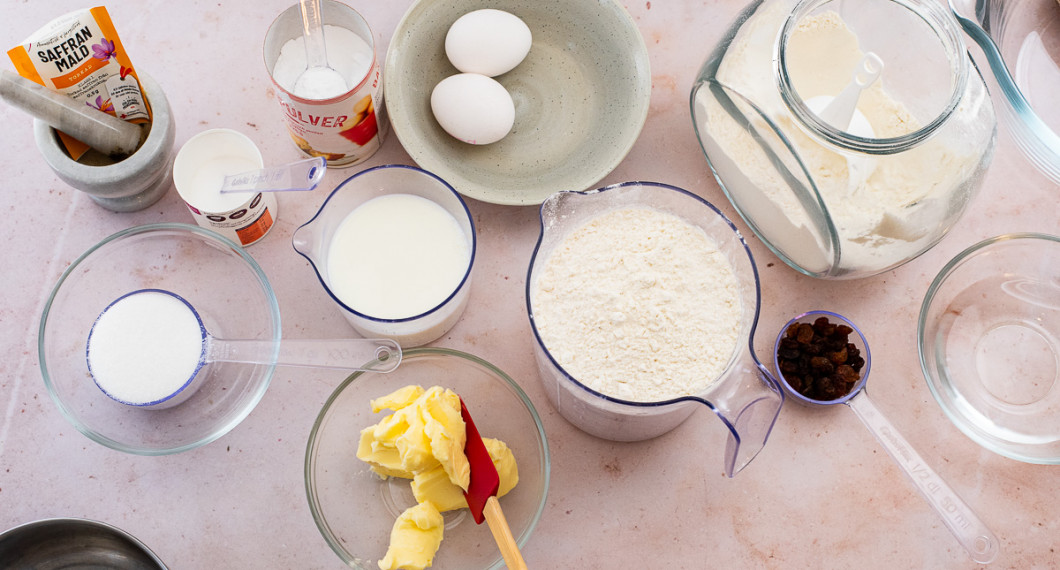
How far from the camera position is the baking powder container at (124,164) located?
1.15 meters

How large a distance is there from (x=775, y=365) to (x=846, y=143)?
0.37 meters

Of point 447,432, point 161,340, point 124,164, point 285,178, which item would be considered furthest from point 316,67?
point 447,432

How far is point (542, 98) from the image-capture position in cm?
134

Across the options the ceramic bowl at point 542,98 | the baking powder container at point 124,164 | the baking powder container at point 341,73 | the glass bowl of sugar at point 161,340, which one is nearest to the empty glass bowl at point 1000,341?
the ceramic bowl at point 542,98

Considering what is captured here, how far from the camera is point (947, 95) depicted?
3.68 feet

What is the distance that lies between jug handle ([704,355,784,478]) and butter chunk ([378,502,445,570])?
16.0 inches

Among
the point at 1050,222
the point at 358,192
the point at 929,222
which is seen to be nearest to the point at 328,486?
the point at 358,192

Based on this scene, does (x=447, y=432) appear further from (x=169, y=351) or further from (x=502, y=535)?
(x=169, y=351)

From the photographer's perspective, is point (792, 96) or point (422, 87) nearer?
point (792, 96)

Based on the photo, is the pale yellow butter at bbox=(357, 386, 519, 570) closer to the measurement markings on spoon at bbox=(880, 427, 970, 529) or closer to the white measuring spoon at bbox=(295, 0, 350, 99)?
the white measuring spoon at bbox=(295, 0, 350, 99)

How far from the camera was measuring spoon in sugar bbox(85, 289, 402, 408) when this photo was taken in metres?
1.11

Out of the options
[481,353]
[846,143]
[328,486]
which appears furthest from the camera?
[481,353]

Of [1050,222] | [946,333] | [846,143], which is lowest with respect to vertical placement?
[946,333]

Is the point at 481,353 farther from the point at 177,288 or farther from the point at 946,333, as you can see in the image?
the point at 946,333
